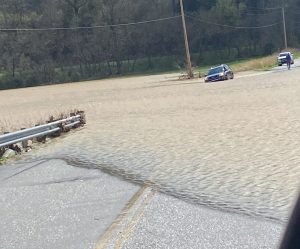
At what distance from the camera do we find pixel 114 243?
19.1 feet

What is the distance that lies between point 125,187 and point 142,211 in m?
1.75

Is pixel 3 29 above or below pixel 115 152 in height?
above

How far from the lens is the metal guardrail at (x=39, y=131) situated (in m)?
13.7

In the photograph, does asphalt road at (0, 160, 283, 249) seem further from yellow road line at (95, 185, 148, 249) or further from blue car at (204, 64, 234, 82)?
blue car at (204, 64, 234, 82)

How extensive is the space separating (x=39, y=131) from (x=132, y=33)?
3942 inches

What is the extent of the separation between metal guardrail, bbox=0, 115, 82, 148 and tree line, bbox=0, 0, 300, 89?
289 feet

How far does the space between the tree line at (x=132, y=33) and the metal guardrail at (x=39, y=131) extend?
88038mm

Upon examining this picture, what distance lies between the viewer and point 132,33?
114 meters

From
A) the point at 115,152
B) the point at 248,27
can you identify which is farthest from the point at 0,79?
the point at 115,152

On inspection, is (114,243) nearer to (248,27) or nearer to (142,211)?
(142,211)

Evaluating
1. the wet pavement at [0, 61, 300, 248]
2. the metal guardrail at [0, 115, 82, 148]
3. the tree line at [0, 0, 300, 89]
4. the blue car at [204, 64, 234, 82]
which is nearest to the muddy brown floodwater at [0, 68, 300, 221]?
the wet pavement at [0, 61, 300, 248]

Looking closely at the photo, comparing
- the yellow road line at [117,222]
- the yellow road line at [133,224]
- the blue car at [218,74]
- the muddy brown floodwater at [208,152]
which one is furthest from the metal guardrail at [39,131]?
the blue car at [218,74]

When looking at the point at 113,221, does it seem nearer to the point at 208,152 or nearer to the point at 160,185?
the point at 160,185

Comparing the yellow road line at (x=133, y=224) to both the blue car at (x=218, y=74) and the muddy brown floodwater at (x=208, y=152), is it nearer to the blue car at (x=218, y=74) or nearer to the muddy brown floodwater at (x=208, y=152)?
the muddy brown floodwater at (x=208, y=152)
